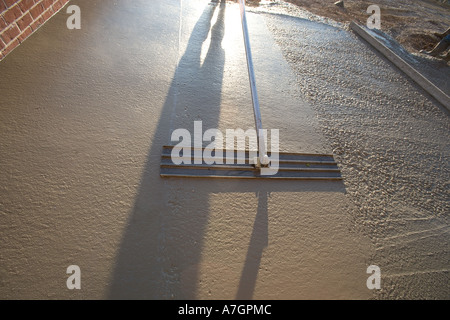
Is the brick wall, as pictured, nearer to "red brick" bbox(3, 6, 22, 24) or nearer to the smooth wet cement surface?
"red brick" bbox(3, 6, 22, 24)

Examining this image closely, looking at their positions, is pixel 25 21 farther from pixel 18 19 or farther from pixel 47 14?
pixel 47 14

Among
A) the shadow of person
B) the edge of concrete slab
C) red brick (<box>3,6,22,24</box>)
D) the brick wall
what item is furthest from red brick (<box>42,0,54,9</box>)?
the edge of concrete slab

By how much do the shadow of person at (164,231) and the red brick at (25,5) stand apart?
1.27 m

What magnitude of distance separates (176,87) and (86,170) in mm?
1418

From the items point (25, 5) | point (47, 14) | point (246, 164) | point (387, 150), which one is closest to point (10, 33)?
point (25, 5)

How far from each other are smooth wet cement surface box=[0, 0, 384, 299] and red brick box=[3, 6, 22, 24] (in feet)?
2.26

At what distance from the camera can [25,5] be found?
5.72 ft

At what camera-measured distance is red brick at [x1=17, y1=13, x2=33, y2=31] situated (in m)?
1.75

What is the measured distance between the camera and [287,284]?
1.48m

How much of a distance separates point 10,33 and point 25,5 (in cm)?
27

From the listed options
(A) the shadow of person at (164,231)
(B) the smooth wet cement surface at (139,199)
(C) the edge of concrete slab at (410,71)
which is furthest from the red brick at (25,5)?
(C) the edge of concrete slab at (410,71)

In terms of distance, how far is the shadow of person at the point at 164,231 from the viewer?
135 cm

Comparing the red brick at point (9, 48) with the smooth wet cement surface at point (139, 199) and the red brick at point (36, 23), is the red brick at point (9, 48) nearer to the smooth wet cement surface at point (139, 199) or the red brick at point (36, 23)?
the red brick at point (36, 23)

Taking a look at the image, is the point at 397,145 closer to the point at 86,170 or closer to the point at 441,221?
the point at 441,221
